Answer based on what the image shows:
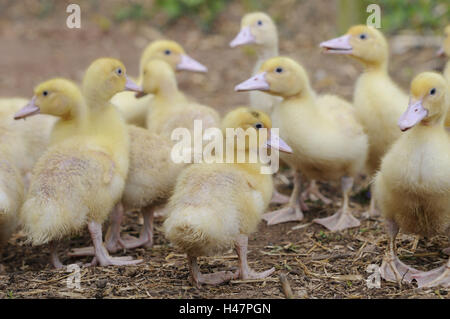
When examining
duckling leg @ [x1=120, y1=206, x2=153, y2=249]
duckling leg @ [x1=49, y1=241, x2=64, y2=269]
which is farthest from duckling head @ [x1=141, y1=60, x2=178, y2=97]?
duckling leg @ [x1=49, y1=241, x2=64, y2=269]

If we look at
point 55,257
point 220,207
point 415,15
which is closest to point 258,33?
point 220,207

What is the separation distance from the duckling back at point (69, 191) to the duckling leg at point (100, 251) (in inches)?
2.8

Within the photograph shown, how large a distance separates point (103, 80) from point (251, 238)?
1.78m

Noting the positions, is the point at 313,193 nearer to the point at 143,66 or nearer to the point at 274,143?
the point at 274,143

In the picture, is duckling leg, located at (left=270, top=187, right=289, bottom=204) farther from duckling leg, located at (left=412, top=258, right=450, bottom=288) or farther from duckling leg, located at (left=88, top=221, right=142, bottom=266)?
duckling leg, located at (left=412, top=258, right=450, bottom=288)

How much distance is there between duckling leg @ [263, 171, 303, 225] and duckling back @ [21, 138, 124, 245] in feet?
5.00

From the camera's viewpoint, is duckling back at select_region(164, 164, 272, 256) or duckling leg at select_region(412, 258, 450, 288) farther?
duckling leg at select_region(412, 258, 450, 288)

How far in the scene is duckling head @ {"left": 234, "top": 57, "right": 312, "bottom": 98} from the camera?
17.5 ft

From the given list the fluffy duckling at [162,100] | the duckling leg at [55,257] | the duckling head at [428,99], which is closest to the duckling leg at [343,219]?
the fluffy duckling at [162,100]

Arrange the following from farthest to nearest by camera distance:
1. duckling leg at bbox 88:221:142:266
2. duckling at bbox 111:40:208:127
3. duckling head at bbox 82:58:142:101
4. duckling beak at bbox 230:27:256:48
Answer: duckling at bbox 111:40:208:127 → duckling beak at bbox 230:27:256:48 → duckling head at bbox 82:58:142:101 → duckling leg at bbox 88:221:142:266

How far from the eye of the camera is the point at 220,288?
4.22 m

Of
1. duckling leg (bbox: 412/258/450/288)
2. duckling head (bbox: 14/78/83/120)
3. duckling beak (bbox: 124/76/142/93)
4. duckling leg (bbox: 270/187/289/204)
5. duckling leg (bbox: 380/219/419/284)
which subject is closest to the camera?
duckling leg (bbox: 412/258/450/288)

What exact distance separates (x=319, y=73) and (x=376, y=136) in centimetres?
369

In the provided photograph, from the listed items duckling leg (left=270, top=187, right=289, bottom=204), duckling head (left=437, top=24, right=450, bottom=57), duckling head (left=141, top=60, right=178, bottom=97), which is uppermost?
duckling head (left=437, top=24, right=450, bottom=57)
